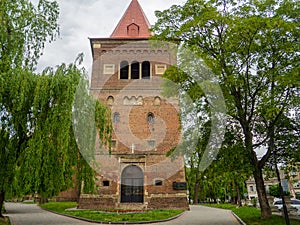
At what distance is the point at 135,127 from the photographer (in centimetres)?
2573

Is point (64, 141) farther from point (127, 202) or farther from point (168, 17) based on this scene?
point (127, 202)

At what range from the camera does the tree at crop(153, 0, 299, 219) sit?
11.7m

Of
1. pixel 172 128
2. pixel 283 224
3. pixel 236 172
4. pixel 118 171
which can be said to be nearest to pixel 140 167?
pixel 118 171

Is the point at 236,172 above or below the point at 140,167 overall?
below

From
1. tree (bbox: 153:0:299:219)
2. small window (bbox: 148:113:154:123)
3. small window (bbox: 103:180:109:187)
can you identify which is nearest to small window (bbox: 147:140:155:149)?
small window (bbox: 148:113:154:123)

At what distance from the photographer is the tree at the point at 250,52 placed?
11672 millimetres

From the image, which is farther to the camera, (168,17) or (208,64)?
(168,17)

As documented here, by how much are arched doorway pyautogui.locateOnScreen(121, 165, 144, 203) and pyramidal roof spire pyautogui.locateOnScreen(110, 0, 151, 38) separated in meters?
12.5

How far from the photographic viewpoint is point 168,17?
14.1 metres

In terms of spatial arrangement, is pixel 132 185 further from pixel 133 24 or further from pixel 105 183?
pixel 133 24

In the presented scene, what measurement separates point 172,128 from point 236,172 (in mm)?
13762

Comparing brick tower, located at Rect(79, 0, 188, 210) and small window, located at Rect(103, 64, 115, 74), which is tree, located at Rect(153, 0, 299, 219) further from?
small window, located at Rect(103, 64, 115, 74)

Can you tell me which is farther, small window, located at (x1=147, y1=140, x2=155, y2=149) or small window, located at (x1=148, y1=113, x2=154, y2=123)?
small window, located at (x1=148, y1=113, x2=154, y2=123)

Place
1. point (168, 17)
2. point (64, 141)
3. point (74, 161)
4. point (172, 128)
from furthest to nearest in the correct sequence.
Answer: point (172, 128)
point (168, 17)
point (74, 161)
point (64, 141)
